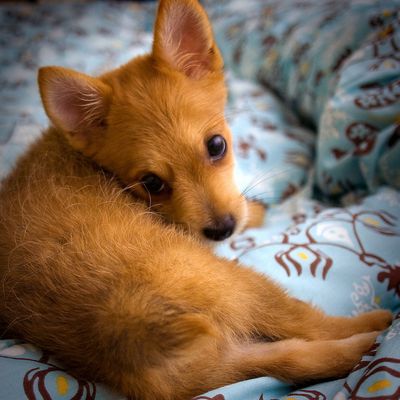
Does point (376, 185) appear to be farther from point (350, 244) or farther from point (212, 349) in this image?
point (212, 349)

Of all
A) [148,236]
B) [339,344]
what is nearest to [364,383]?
[339,344]

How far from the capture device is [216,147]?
182 centimetres

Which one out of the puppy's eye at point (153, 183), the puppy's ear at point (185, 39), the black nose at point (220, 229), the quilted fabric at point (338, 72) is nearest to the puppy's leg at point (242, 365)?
the black nose at point (220, 229)

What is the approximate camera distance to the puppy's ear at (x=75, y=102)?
1.70 m

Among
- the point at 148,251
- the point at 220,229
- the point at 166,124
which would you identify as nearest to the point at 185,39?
the point at 166,124

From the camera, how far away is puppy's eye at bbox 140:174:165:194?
1.75 m

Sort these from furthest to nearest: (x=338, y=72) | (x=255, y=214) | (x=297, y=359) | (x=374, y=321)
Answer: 1. (x=338, y=72)
2. (x=255, y=214)
3. (x=374, y=321)
4. (x=297, y=359)

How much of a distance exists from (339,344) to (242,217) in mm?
731

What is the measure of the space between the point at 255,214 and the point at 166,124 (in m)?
0.76

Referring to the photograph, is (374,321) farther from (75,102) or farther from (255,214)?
(75,102)

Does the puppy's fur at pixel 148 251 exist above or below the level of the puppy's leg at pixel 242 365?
above

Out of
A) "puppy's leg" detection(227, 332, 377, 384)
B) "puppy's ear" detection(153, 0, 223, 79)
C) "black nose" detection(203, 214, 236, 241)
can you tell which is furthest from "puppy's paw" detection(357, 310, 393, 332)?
"puppy's ear" detection(153, 0, 223, 79)

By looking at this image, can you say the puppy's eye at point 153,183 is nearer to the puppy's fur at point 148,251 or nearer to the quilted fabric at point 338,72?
the puppy's fur at point 148,251

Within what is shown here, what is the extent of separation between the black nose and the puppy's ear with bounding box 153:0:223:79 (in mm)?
727
